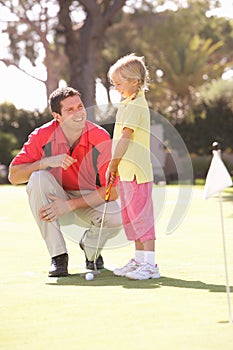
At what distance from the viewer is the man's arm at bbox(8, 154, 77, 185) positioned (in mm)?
5598

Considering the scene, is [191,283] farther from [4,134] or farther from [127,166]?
[4,134]

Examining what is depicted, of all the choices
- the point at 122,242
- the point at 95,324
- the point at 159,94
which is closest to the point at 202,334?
the point at 95,324

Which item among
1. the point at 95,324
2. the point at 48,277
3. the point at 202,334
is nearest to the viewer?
the point at 202,334

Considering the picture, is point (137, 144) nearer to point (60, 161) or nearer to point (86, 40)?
point (60, 161)

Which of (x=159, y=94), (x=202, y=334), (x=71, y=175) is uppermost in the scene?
(x=159, y=94)

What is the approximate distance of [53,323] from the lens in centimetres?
404

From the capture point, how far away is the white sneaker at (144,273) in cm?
536

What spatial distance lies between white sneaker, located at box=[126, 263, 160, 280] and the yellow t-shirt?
0.51m

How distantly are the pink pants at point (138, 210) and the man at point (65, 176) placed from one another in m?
0.15

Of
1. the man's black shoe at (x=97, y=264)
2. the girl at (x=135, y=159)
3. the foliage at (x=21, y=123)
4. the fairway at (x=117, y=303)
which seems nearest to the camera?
the fairway at (x=117, y=303)

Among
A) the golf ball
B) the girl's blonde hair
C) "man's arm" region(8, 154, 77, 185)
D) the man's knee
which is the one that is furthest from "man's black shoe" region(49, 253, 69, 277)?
the girl's blonde hair

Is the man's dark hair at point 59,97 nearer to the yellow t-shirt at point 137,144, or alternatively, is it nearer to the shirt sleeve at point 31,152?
the shirt sleeve at point 31,152

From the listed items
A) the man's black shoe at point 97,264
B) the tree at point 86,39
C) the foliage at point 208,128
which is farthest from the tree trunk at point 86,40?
the man's black shoe at point 97,264

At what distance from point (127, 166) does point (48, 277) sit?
827mm
